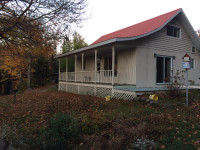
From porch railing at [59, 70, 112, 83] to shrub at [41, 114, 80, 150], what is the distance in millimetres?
6322

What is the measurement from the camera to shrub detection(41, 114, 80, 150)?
368 cm

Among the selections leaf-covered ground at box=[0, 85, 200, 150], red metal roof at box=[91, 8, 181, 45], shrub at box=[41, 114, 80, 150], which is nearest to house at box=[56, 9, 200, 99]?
red metal roof at box=[91, 8, 181, 45]

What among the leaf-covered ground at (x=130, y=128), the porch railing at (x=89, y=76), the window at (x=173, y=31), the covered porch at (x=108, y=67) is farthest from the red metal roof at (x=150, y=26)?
the leaf-covered ground at (x=130, y=128)

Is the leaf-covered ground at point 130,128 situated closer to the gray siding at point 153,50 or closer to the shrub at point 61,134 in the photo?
the shrub at point 61,134

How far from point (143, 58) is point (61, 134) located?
811 centimetres

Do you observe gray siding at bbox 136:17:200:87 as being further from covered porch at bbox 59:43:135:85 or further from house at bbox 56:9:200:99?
covered porch at bbox 59:43:135:85

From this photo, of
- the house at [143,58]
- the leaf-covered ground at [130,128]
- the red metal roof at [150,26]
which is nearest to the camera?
the leaf-covered ground at [130,128]

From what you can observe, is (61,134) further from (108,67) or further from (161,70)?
(108,67)

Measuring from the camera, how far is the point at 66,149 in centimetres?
378

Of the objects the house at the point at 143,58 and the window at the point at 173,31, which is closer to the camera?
the house at the point at 143,58

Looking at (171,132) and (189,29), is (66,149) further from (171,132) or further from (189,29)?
(189,29)

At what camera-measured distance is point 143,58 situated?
426 inches

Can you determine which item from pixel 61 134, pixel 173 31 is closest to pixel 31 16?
pixel 61 134

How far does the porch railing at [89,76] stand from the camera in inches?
422
